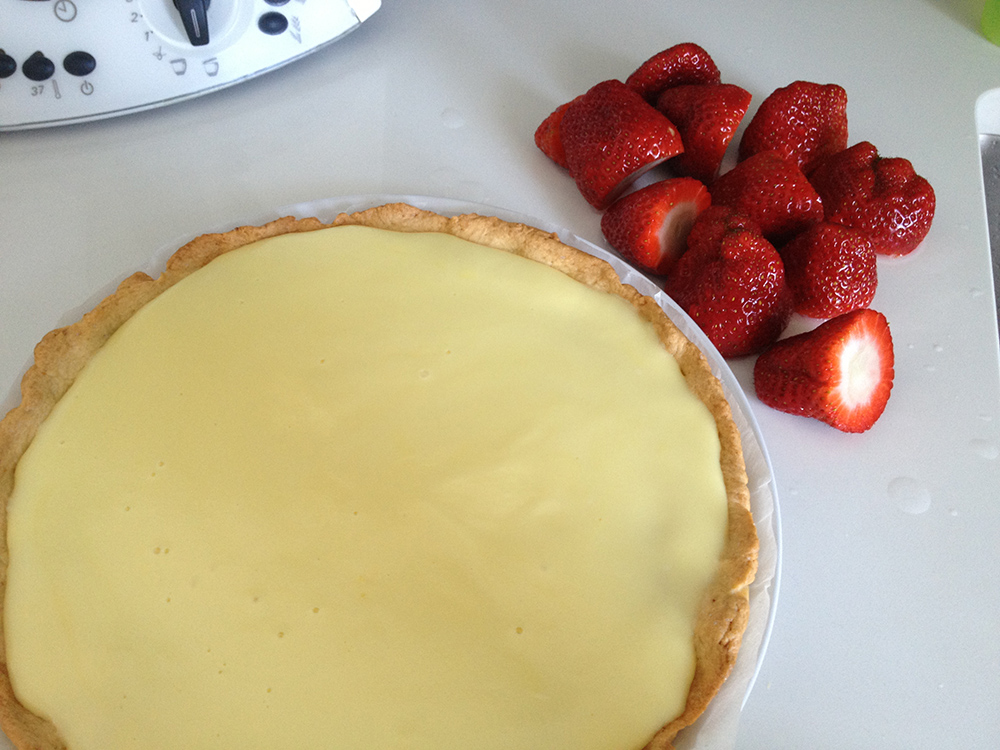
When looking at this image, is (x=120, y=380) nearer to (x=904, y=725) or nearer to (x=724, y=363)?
(x=724, y=363)

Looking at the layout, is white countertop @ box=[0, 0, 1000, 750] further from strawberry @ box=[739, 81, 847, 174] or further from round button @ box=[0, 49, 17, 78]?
strawberry @ box=[739, 81, 847, 174]

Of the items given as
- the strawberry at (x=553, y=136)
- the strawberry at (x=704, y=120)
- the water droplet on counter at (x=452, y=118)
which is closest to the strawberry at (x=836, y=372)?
the strawberry at (x=704, y=120)

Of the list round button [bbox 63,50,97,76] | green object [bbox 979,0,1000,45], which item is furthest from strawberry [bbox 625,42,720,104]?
round button [bbox 63,50,97,76]

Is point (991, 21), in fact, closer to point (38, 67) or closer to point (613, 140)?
point (613, 140)

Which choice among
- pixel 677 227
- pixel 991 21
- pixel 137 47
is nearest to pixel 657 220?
pixel 677 227

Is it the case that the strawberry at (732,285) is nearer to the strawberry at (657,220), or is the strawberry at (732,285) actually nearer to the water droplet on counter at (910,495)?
→ the strawberry at (657,220)

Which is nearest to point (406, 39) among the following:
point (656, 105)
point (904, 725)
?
point (656, 105)
